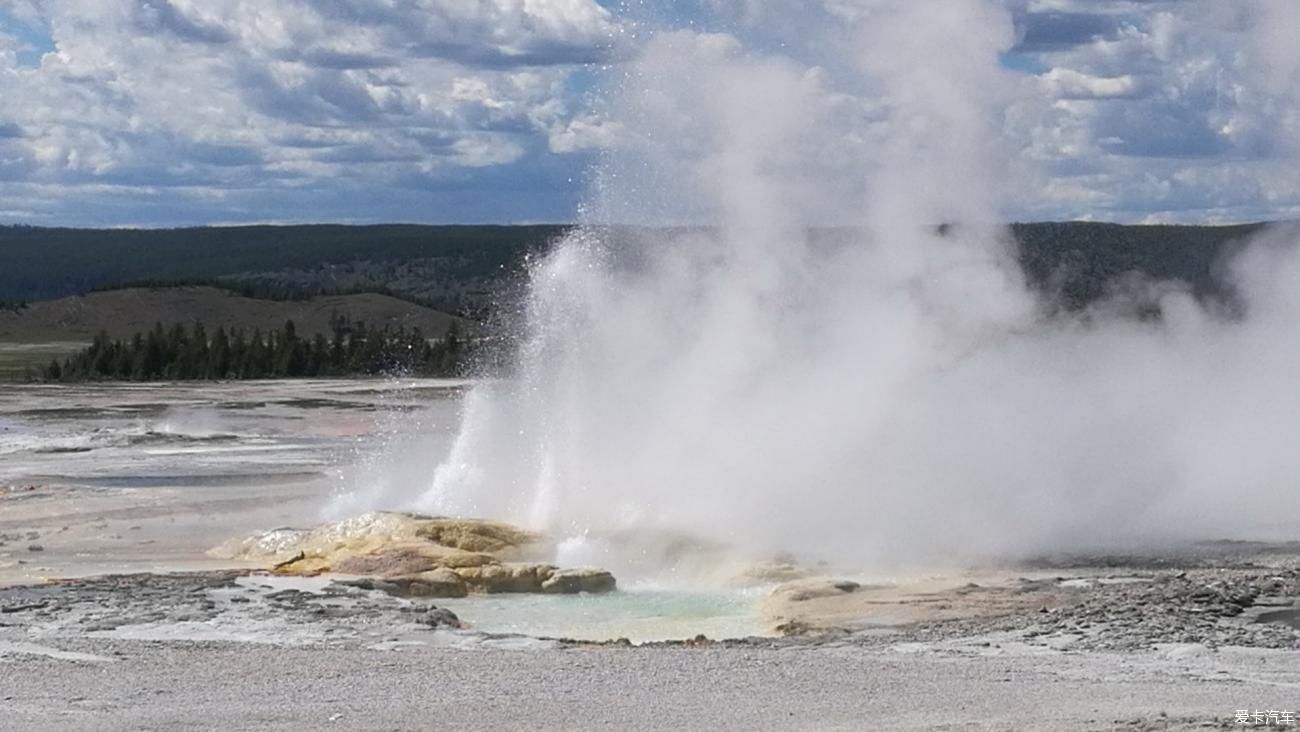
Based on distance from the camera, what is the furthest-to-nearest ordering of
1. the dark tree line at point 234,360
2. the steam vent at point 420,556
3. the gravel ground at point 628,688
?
the dark tree line at point 234,360 → the steam vent at point 420,556 → the gravel ground at point 628,688

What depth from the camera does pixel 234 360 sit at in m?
67.6

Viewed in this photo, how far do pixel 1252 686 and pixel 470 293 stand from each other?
122 m

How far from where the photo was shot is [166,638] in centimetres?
1418

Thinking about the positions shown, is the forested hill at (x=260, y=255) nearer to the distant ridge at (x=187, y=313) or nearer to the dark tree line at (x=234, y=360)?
the distant ridge at (x=187, y=313)

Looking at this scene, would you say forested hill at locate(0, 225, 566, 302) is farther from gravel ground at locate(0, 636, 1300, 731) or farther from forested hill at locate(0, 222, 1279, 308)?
gravel ground at locate(0, 636, 1300, 731)

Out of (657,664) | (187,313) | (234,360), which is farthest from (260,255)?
(657,664)

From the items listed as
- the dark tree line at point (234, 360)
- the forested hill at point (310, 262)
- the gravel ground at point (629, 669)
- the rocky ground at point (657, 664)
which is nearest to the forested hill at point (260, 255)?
the forested hill at point (310, 262)

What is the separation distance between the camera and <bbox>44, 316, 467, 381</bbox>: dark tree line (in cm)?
6681

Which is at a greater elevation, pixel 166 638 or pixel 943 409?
pixel 943 409

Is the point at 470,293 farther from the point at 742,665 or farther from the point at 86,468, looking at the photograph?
the point at 742,665

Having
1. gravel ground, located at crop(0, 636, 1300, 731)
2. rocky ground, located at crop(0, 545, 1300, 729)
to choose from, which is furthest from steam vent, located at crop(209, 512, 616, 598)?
gravel ground, located at crop(0, 636, 1300, 731)

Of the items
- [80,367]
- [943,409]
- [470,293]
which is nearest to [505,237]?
[470,293]

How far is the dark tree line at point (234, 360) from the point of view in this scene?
66812mm

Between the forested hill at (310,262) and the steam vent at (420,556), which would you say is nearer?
the steam vent at (420,556)
